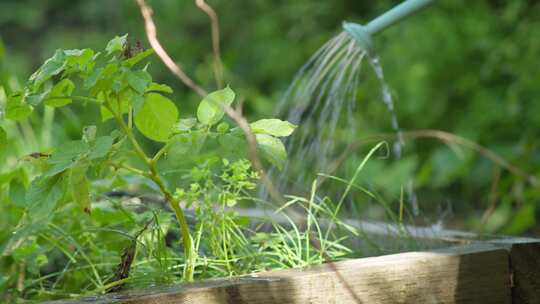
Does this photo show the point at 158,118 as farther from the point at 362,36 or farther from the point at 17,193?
the point at 362,36

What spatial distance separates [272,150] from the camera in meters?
1.15

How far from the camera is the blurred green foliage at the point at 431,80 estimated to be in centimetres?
355

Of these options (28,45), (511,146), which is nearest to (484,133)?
(511,146)

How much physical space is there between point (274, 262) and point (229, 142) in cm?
26

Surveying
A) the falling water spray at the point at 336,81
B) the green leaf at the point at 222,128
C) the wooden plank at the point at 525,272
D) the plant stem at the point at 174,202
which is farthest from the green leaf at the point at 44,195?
the wooden plank at the point at 525,272

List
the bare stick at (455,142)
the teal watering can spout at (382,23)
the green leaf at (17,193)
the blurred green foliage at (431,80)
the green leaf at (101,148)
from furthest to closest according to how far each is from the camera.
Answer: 1. the blurred green foliage at (431,80)
2. the teal watering can spout at (382,23)
3. the green leaf at (17,193)
4. the bare stick at (455,142)
5. the green leaf at (101,148)

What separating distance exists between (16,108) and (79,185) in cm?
14

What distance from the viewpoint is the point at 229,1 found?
18.9ft

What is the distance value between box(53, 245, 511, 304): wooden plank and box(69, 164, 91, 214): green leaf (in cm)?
15

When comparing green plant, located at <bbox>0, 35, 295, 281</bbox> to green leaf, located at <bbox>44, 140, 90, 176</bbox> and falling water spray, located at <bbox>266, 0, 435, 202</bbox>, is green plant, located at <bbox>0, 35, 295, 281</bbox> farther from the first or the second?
falling water spray, located at <bbox>266, 0, 435, 202</bbox>

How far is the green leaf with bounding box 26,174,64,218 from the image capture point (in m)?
1.10

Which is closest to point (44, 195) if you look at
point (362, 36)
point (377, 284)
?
point (377, 284)

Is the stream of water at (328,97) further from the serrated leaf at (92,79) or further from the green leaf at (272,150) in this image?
the serrated leaf at (92,79)

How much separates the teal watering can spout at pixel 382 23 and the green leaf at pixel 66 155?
2.54 ft
